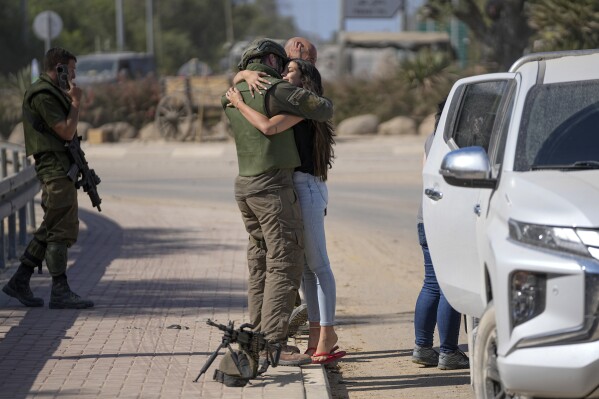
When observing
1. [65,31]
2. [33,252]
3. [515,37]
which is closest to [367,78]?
[515,37]

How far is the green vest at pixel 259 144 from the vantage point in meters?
6.93

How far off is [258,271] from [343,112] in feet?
90.8

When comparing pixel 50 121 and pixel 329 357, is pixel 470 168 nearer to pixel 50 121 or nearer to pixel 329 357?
pixel 329 357

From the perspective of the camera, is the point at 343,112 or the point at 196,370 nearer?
the point at 196,370

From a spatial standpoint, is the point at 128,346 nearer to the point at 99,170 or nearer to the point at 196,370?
the point at 196,370

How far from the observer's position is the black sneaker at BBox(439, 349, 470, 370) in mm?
7730

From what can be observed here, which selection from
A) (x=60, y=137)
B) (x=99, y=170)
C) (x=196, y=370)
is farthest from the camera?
(x=99, y=170)

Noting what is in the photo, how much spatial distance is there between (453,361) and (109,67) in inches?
1295

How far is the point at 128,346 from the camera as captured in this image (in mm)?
7891

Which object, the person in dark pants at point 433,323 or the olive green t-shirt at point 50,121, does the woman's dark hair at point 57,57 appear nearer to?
the olive green t-shirt at point 50,121

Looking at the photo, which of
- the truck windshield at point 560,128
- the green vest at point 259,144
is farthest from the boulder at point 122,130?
the truck windshield at point 560,128

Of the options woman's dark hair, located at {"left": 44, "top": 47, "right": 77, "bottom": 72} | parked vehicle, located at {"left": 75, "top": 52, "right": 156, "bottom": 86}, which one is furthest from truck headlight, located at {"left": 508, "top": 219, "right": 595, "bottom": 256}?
parked vehicle, located at {"left": 75, "top": 52, "right": 156, "bottom": 86}

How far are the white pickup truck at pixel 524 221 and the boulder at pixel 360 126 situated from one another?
85.1 feet

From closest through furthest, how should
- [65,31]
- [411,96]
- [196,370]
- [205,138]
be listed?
[196,370], [205,138], [411,96], [65,31]
